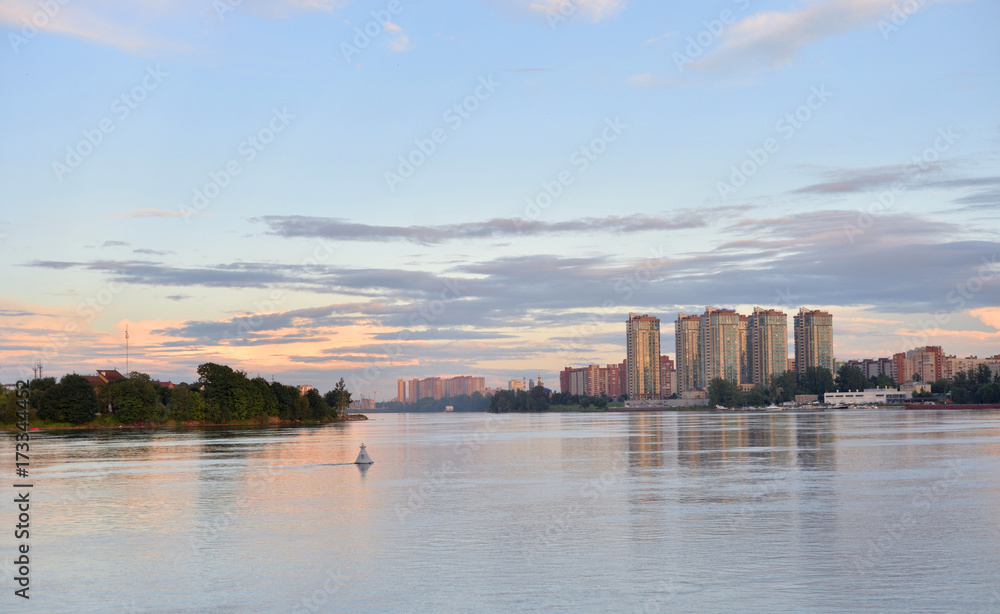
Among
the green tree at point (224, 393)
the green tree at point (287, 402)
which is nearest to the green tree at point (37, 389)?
the green tree at point (224, 393)

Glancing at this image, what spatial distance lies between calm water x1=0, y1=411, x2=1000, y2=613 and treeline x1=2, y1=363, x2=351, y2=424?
92424mm

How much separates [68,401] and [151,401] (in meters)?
11.6

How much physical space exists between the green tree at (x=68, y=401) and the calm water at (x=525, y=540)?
91764 millimetres

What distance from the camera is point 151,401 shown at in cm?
13212

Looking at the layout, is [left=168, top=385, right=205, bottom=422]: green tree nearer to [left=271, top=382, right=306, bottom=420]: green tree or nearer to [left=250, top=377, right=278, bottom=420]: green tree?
[left=250, top=377, right=278, bottom=420]: green tree

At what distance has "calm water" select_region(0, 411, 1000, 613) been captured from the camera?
1589cm

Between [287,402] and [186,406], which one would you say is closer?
[186,406]

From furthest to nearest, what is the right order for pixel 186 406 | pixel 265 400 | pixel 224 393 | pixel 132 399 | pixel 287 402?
1. pixel 287 402
2. pixel 265 400
3. pixel 224 393
4. pixel 186 406
5. pixel 132 399

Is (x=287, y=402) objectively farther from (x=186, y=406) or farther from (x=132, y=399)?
(x=132, y=399)

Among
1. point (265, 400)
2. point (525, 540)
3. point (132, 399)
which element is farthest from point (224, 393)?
point (525, 540)

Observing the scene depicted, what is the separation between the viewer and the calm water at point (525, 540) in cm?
1589

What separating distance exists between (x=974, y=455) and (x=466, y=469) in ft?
90.7

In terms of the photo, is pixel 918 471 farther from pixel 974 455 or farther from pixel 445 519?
pixel 445 519

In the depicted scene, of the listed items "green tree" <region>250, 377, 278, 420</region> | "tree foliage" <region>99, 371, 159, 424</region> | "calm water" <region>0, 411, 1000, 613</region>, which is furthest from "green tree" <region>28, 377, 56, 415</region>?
"calm water" <region>0, 411, 1000, 613</region>
